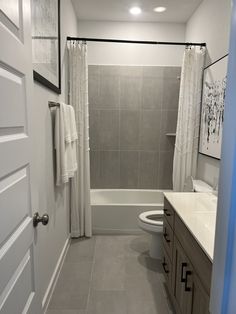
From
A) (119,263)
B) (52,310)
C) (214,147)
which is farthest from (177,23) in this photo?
(52,310)

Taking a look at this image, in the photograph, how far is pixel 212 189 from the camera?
2.35 meters

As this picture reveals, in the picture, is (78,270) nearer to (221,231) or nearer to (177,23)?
(221,231)

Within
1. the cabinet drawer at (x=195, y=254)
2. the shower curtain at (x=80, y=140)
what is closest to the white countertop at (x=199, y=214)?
the cabinet drawer at (x=195, y=254)

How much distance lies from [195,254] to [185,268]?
0.22 metres

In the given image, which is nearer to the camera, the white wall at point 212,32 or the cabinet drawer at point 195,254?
the cabinet drawer at point 195,254

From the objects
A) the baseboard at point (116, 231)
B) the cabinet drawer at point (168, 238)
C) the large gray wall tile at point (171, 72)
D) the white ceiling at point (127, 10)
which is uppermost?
the white ceiling at point (127, 10)

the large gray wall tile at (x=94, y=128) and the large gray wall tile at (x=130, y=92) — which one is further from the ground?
the large gray wall tile at (x=130, y=92)

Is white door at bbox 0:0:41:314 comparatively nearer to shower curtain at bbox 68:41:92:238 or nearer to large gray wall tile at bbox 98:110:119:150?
shower curtain at bbox 68:41:92:238

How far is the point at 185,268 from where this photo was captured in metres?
1.50

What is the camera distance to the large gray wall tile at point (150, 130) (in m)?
3.59

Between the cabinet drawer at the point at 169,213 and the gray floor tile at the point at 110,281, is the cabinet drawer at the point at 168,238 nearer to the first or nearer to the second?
the cabinet drawer at the point at 169,213

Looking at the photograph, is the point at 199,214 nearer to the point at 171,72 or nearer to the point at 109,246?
the point at 109,246

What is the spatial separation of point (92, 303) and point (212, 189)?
147cm

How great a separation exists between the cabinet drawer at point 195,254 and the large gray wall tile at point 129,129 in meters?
2.03
